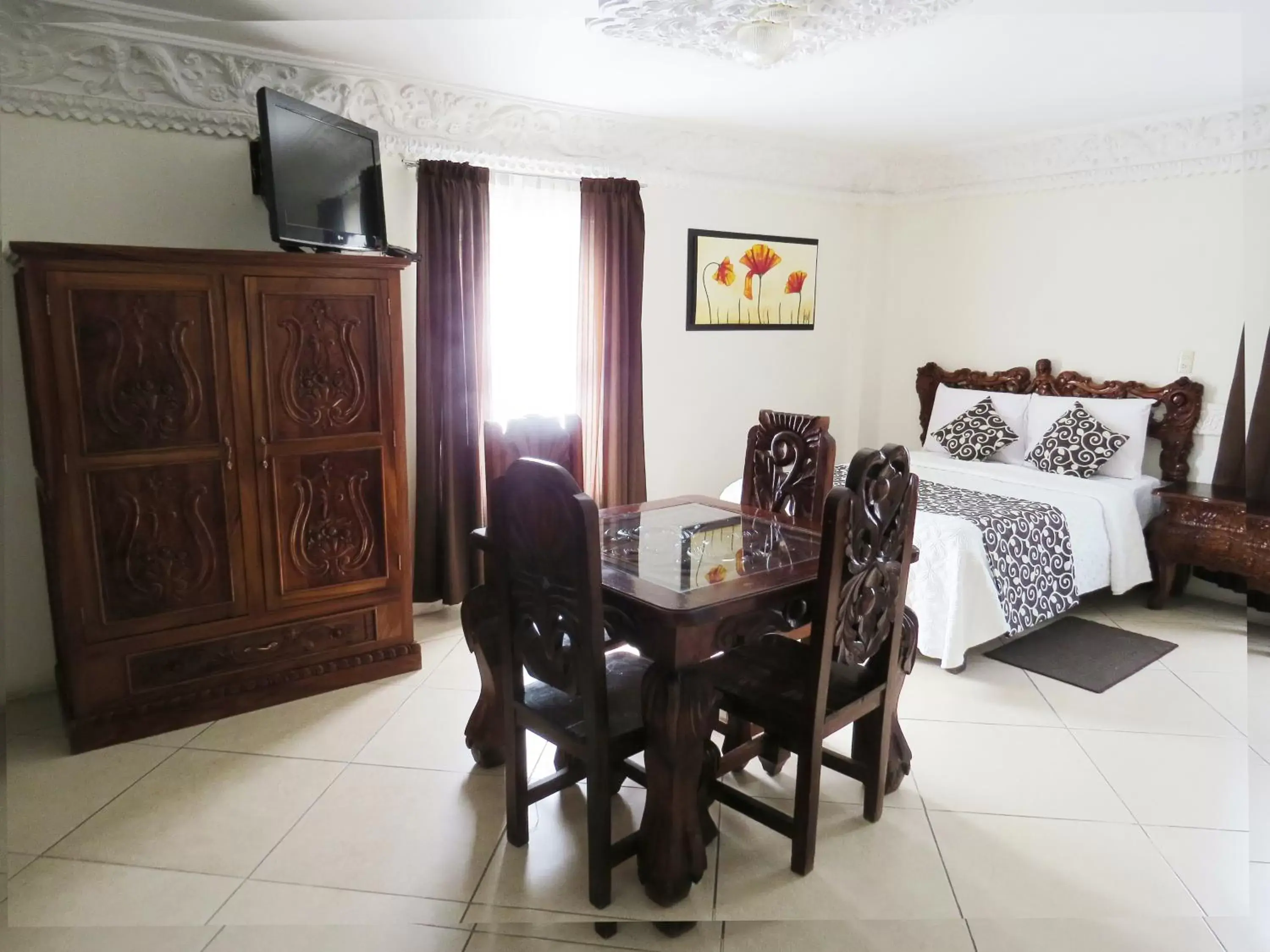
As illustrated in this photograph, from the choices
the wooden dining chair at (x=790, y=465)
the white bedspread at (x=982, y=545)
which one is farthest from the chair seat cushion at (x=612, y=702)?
the white bedspread at (x=982, y=545)

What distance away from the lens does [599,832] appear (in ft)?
6.32

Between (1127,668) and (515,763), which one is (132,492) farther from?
(1127,668)

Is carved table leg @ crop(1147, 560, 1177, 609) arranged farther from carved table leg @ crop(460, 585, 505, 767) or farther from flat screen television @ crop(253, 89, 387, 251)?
flat screen television @ crop(253, 89, 387, 251)

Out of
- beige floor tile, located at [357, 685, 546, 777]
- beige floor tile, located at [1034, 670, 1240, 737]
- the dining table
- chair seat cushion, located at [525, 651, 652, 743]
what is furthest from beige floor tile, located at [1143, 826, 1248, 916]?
beige floor tile, located at [357, 685, 546, 777]

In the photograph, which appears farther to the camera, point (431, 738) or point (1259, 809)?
point (431, 738)

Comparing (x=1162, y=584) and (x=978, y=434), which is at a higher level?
(x=978, y=434)

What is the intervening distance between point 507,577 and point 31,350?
170 centimetres

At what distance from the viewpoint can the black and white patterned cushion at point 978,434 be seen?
461 cm

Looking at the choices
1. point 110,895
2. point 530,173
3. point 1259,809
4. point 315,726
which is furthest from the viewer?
point 530,173

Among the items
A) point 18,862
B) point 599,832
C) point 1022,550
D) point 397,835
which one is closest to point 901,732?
point 599,832

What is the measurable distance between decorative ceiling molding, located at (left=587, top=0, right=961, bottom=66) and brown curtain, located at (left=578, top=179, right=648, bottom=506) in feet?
4.34

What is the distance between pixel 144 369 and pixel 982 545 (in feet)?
10.5

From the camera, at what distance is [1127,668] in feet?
11.2

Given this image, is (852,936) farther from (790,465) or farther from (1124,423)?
(1124,423)
